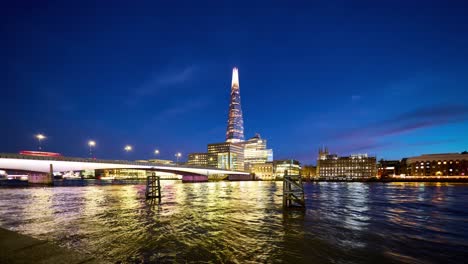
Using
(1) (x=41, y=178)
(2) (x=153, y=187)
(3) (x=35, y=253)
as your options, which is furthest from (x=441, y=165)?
(1) (x=41, y=178)

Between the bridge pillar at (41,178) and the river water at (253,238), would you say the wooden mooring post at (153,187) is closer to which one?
the river water at (253,238)

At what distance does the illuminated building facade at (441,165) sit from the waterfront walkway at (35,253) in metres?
210

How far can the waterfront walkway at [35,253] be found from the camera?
22.0 ft

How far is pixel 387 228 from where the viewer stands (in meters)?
18.1

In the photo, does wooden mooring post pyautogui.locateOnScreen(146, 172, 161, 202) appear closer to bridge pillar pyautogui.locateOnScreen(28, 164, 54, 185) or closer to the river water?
the river water

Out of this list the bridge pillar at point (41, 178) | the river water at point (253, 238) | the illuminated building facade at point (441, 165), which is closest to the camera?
the river water at point (253, 238)

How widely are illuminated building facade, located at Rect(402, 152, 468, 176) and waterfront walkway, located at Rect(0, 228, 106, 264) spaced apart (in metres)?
210

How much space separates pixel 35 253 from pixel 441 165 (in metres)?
213

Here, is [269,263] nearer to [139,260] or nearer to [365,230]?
[139,260]

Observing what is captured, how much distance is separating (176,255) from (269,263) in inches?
160

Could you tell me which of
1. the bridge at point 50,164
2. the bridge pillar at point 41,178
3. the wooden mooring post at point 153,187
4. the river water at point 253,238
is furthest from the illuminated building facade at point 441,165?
the bridge pillar at point 41,178

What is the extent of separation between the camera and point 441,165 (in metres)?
167

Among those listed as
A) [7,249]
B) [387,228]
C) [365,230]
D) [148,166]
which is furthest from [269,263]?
[148,166]

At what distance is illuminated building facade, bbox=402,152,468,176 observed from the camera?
525 ft
